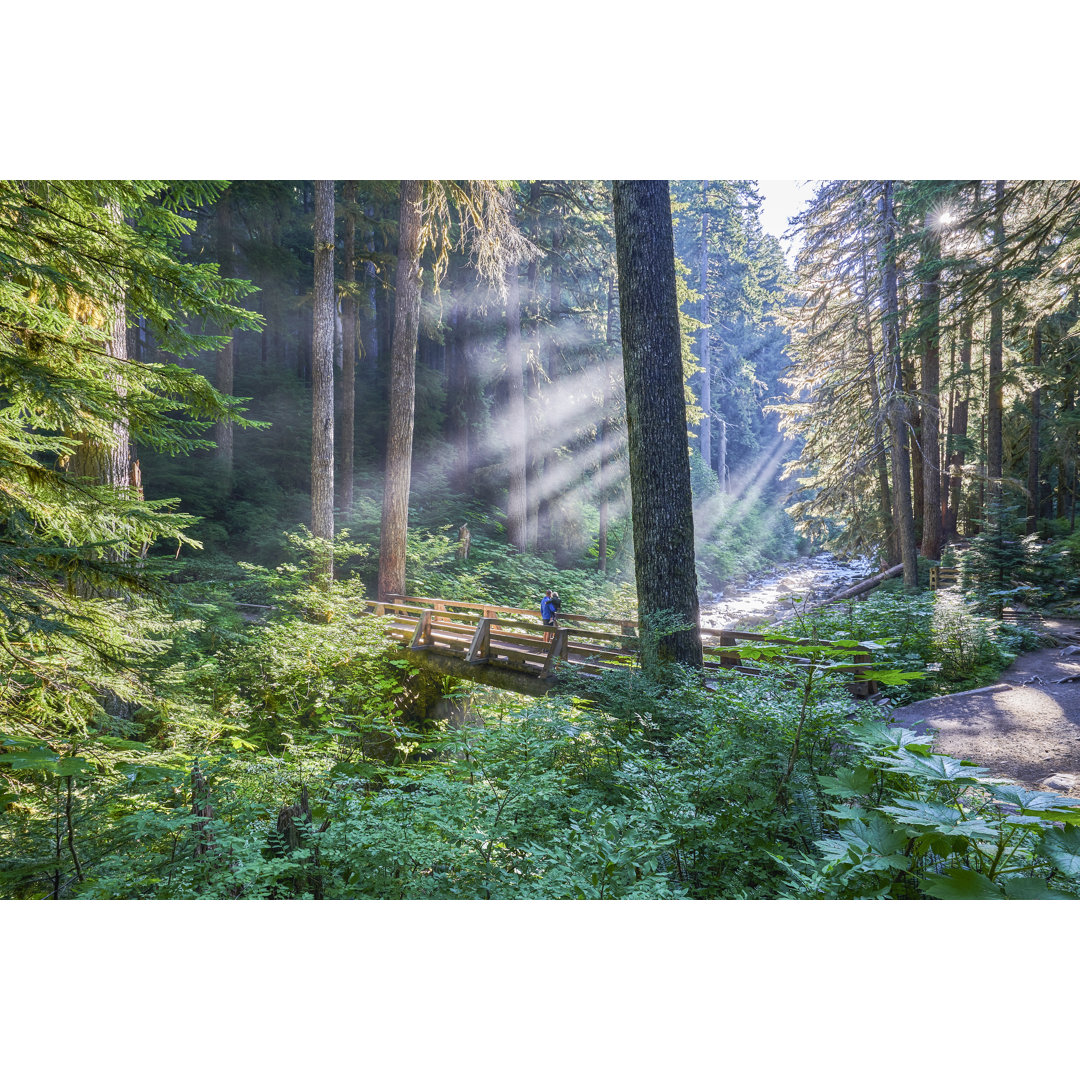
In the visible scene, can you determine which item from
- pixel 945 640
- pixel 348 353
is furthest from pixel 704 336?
pixel 945 640

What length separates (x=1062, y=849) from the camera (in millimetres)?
1497

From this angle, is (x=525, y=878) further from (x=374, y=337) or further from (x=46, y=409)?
(x=374, y=337)

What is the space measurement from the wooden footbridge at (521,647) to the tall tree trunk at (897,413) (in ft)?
16.3

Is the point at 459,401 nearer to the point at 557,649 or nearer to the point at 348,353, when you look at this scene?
the point at 348,353

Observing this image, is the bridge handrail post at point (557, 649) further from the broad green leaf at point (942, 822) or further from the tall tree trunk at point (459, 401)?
the tall tree trunk at point (459, 401)

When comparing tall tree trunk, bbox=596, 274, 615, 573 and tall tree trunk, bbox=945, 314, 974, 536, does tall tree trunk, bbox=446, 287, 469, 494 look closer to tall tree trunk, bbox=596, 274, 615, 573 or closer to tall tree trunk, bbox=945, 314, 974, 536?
tall tree trunk, bbox=596, 274, 615, 573

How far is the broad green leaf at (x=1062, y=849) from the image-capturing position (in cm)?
150

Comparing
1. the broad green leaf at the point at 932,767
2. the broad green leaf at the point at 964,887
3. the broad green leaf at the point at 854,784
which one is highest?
the broad green leaf at the point at 932,767

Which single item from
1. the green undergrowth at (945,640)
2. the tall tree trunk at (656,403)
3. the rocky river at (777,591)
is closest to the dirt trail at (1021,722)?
the green undergrowth at (945,640)

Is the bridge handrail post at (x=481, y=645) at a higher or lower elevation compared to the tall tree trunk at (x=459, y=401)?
lower

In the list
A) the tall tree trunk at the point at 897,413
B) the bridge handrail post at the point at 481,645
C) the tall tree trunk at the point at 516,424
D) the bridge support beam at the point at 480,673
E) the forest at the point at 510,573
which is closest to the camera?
the forest at the point at 510,573

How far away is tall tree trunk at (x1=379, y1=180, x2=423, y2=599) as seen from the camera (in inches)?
349
